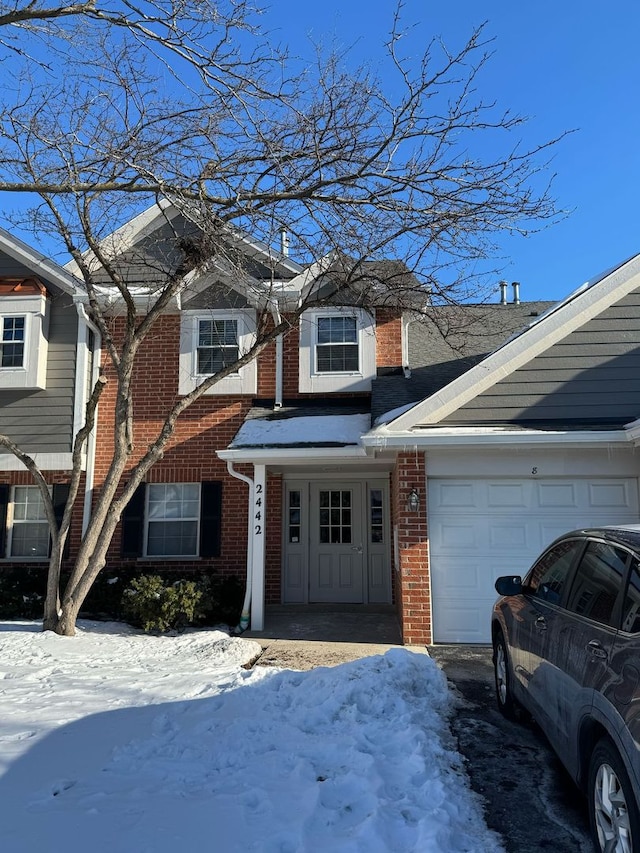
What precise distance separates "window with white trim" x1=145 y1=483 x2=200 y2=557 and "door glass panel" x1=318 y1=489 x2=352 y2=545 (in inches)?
88.1

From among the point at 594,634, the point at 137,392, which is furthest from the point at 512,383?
the point at 137,392

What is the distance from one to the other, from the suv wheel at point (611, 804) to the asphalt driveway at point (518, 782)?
44cm

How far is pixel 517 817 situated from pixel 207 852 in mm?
1758

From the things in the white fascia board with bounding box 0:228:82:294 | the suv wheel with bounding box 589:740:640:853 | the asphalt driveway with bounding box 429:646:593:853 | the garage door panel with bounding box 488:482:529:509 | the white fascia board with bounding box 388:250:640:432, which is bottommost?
the asphalt driveway with bounding box 429:646:593:853

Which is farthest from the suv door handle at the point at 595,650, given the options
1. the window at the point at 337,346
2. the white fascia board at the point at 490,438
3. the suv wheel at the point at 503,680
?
the window at the point at 337,346

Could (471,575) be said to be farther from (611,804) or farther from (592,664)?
(611,804)

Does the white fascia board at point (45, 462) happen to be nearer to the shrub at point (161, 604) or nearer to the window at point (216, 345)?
the window at point (216, 345)

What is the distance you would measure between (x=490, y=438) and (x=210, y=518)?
198 inches

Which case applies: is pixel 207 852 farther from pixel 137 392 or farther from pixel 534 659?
pixel 137 392

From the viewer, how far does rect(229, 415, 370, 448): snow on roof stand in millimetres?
8938

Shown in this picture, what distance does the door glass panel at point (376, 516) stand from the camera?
35.9 ft

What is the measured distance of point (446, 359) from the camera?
38.9ft

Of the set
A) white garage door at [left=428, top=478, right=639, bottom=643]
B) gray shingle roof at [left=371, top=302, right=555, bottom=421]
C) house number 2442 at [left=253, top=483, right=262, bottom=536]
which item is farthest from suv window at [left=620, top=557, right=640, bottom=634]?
house number 2442 at [left=253, top=483, right=262, bottom=536]

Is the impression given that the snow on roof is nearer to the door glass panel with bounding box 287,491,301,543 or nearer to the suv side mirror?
the door glass panel with bounding box 287,491,301,543
